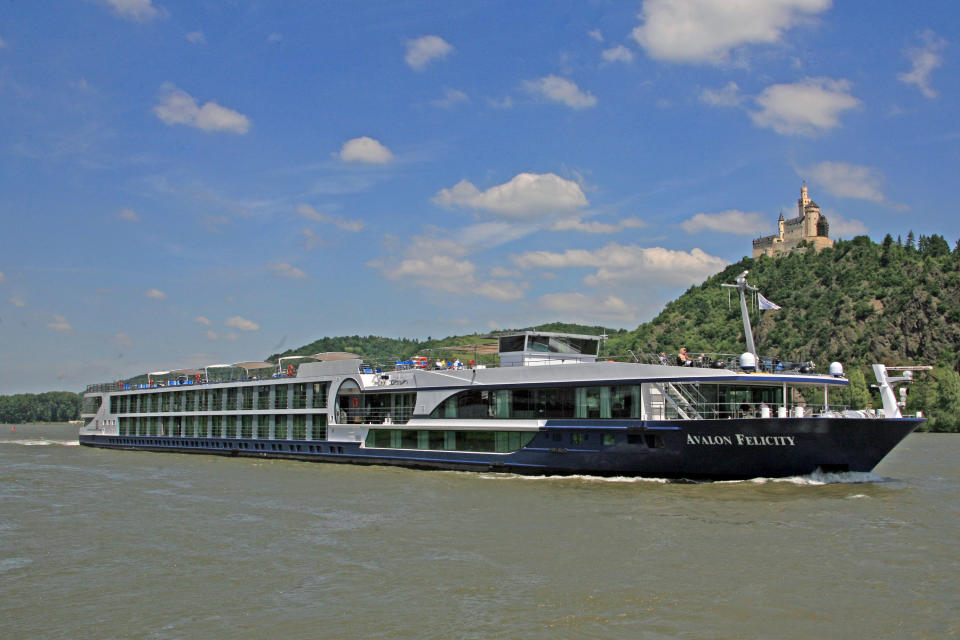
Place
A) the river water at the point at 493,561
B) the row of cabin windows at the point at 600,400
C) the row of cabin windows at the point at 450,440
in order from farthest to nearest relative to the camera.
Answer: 1. the row of cabin windows at the point at 450,440
2. the row of cabin windows at the point at 600,400
3. the river water at the point at 493,561

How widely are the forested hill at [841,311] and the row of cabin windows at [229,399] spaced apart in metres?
66.1

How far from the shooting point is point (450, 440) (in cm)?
3247

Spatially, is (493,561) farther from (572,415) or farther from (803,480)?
(803,480)

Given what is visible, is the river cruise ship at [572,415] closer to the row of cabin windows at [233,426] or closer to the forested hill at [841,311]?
the row of cabin windows at [233,426]

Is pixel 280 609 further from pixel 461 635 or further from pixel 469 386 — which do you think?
pixel 469 386

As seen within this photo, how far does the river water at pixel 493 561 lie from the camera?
12.3m

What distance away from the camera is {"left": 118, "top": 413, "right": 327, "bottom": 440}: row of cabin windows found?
3953 centimetres

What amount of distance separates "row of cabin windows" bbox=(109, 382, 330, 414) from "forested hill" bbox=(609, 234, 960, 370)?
66134 mm

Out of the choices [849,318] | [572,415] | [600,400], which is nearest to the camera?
[600,400]

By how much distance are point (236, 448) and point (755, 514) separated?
31.6 meters

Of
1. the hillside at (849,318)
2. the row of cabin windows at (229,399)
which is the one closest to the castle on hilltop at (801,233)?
the hillside at (849,318)

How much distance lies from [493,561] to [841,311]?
128 m

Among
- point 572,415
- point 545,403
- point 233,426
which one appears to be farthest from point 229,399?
point 572,415

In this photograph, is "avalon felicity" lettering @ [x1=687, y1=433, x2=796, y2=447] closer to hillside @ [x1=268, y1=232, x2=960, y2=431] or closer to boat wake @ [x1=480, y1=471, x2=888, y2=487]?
boat wake @ [x1=480, y1=471, x2=888, y2=487]
